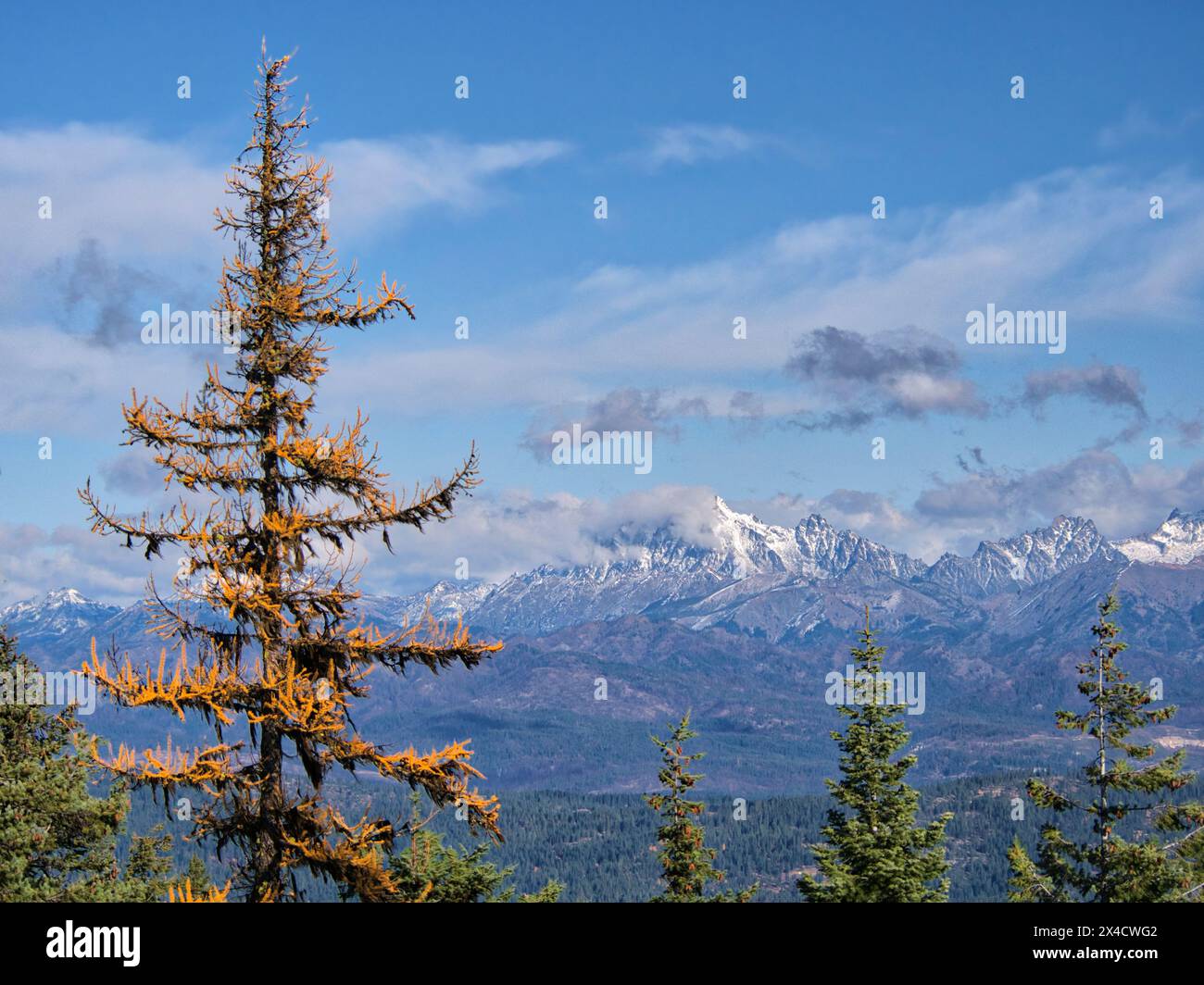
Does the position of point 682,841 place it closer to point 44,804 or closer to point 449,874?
point 449,874

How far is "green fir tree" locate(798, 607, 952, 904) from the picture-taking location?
43969mm

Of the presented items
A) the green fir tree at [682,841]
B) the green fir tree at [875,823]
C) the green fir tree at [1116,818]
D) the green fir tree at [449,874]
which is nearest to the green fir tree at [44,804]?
the green fir tree at [449,874]

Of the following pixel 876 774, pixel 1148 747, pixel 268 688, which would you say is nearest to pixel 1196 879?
pixel 1148 747

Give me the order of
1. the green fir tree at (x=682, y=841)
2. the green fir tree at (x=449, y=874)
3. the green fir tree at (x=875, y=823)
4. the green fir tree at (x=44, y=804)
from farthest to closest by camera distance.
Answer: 1. the green fir tree at (x=682, y=841)
2. the green fir tree at (x=875, y=823)
3. the green fir tree at (x=44, y=804)
4. the green fir tree at (x=449, y=874)

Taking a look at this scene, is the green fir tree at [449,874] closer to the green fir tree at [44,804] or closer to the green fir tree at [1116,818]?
the green fir tree at [44,804]

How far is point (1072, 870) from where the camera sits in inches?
1745

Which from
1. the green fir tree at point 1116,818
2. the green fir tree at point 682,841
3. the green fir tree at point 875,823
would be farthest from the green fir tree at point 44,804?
the green fir tree at point 1116,818

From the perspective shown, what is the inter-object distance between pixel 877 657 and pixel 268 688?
1391 inches

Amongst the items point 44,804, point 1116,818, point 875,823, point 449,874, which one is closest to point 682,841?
point 875,823

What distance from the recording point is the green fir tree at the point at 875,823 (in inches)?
1731

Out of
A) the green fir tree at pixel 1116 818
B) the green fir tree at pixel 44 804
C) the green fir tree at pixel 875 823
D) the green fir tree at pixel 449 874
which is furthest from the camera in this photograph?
the green fir tree at pixel 875 823

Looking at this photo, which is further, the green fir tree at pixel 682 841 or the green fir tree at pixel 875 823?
the green fir tree at pixel 682 841

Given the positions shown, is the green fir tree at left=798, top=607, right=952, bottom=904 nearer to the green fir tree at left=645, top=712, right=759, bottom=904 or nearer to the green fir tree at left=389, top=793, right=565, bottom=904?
the green fir tree at left=645, top=712, right=759, bottom=904
